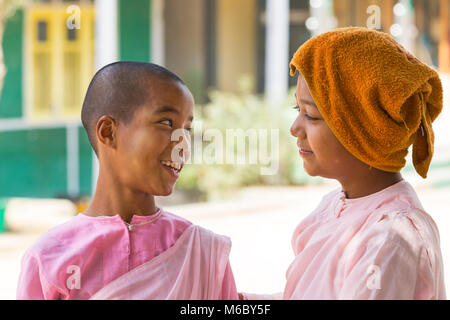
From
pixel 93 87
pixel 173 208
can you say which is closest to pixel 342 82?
pixel 93 87

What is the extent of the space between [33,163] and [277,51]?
10.9ft

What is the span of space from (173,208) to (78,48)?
6.36 ft

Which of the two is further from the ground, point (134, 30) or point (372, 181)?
point (134, 30)

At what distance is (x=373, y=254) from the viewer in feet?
4.44

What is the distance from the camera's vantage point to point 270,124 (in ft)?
25.8

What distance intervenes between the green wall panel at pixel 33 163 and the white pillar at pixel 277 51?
270 centimetres

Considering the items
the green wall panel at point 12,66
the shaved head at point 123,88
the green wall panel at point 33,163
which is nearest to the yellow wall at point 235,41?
the green wall panel at point 33,163

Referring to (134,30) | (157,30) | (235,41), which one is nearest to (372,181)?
(134,30)

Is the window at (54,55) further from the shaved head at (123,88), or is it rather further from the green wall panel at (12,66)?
the shaved head at (123,88)

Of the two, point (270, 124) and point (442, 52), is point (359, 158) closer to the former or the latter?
point (270, 124)

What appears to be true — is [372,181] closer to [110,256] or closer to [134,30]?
[110,256]

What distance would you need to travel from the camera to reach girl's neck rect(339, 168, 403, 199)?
154 cm

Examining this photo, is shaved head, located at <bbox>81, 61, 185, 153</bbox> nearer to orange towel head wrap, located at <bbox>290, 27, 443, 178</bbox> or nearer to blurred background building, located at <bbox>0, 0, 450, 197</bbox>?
orange towel head wrap, located at <bbox>290, 27, 443, 178</bbox>

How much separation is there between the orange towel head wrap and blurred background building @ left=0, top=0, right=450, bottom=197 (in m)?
4.03
